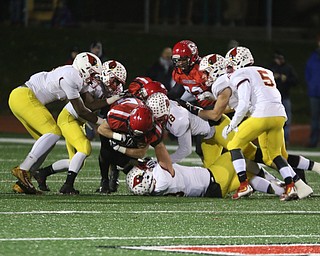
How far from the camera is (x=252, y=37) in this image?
2608 centimetres

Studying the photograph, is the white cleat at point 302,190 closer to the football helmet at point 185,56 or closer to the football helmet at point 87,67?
the football helmet at point 185,56

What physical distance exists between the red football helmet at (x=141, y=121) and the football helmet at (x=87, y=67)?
79 cm

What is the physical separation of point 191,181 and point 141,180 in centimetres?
44

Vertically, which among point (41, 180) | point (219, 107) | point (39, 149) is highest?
point (219, 107)

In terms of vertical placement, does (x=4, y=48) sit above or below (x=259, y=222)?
below

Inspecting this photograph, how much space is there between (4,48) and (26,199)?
589 inches

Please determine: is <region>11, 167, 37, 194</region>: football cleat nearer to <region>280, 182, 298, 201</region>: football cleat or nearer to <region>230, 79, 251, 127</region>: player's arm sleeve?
<region>230, 79, 251, 127</region>: player's arm sleeve

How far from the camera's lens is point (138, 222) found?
8.91 meters

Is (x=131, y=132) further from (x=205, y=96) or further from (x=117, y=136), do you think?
(x=205, y=96)

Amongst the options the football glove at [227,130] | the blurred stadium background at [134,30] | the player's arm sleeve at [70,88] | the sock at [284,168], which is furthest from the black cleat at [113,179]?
the blurred stadium background at [134,30]

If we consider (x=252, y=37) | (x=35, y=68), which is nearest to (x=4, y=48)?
(x=35, y=68)

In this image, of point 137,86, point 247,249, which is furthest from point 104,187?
point 247,249

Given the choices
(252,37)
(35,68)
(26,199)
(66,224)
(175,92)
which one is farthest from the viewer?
(252,37)

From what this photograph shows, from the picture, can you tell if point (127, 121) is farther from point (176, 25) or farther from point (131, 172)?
point (176, 25)
